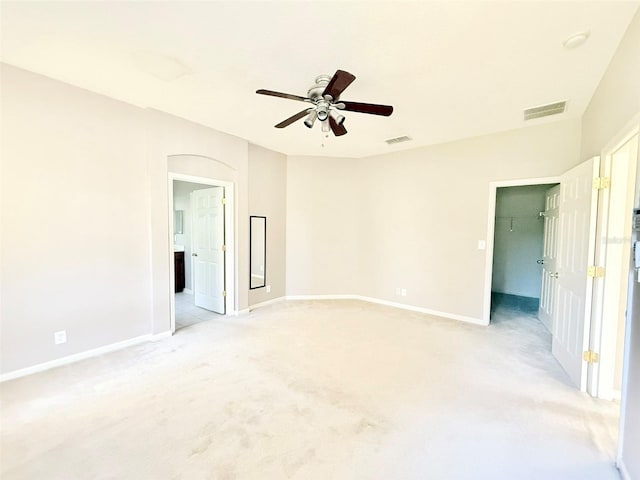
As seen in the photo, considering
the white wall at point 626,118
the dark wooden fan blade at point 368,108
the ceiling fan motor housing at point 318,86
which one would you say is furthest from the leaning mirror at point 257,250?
the white wall at point 626,118

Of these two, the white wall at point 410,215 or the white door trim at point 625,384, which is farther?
the white wall at point 410,215

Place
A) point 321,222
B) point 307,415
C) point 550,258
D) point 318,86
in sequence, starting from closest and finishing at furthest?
point 307,415
point 318,86
point 550,258
point 321,222

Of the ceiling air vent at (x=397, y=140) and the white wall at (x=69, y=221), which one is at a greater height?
the ceiling air vent at (x=397, y=140)

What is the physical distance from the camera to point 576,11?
184 centimetres

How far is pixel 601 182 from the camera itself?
245cm

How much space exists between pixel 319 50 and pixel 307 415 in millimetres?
2790

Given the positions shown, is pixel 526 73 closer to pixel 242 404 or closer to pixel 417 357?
pixel 417 357

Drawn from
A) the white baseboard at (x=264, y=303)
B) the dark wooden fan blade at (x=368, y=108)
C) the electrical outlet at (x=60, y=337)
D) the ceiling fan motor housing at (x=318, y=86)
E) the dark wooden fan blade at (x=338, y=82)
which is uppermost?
the ceiling fan motor housing at (x=318, y=86)

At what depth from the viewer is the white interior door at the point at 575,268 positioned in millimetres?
2574

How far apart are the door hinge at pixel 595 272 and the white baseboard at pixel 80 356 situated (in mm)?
4517

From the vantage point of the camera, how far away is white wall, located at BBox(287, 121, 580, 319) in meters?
4.07

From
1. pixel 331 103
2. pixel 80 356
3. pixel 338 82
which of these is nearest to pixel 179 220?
pixel 80 356

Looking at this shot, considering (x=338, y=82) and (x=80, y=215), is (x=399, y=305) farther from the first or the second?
(x=80, y=215)

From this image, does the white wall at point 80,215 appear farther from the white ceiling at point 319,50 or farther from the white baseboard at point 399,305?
the white baseboard at point 399,305
